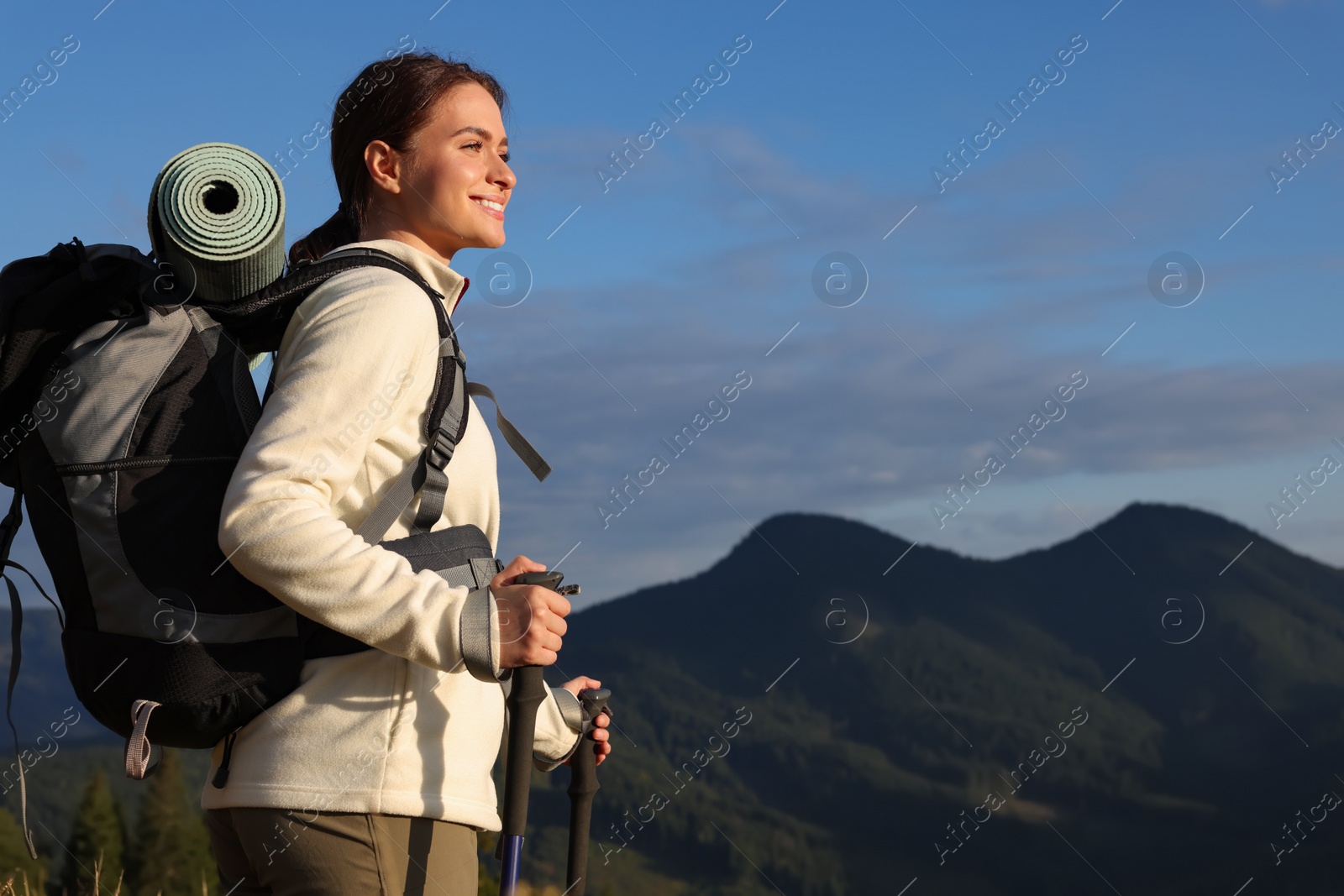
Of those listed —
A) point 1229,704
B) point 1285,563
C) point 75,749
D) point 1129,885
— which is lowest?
point 75,749

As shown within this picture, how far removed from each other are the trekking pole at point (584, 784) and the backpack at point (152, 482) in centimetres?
76

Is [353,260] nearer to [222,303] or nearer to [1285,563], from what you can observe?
[222,303]

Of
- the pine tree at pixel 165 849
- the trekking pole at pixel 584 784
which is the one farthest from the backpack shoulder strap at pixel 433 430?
the pine tree at pixel 165 849

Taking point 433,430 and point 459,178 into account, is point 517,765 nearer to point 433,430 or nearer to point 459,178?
point 433,430

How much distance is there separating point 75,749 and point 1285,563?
161 m

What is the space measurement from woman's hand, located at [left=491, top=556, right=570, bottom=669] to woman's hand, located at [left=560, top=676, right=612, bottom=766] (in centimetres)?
74

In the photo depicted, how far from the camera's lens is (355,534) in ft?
6.31

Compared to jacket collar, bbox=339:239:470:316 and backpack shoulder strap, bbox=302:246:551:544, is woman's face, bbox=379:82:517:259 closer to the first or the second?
jacket collar, bbox=339:239:470:316

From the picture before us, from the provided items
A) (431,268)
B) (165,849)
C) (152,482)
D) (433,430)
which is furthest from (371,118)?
(165,849)

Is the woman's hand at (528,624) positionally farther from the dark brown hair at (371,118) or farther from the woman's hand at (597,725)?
the dark brown hair at (371,118)

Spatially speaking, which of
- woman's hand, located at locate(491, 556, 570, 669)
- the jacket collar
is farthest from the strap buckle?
the jacket collar

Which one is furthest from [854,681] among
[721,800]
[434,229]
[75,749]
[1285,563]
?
[434,229]

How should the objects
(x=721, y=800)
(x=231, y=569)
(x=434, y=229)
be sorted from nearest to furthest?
1. (x=231, y=569)
2. (x=434, y=229)
3. (x=721, y=800)

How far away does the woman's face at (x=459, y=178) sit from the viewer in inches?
93.7
